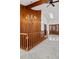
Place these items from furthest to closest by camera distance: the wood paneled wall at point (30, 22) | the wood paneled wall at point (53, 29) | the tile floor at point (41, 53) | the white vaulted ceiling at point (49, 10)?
the wood paneled wall at point (53, 29)
the white vaulted ceiling at point (49, 10)
the wood paneled wall at point (30, 22)
the tile floor at point (41, 53)

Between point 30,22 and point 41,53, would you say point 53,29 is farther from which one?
point 41,53

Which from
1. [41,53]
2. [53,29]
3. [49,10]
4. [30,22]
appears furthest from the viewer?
[53,29]

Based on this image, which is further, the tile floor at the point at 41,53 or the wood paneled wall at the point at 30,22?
the wood paneled wall at the point at 30,22

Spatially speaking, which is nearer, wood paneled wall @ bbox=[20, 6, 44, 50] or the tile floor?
the tile floor

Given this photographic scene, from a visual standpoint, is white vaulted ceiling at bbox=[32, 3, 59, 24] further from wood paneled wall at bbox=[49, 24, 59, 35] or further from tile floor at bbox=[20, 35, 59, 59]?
tile floor at bbox=[20, 35, 59, 59]

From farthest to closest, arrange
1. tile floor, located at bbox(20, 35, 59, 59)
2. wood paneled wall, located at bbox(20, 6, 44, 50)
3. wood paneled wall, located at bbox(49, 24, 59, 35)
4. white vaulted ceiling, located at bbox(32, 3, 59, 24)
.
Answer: wood paneled wall, located at bbox(49, 24, 59, 35), white vaulted ceiling, located at bbox(32, 3, 59, 24), wood paneled wall, located at bbox(20, 6, 44, 50), tile floor, located at bbox(20, 35, 59, 59)

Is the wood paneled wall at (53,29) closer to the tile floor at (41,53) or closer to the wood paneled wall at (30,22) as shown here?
the wood paneled wall at (30,22)

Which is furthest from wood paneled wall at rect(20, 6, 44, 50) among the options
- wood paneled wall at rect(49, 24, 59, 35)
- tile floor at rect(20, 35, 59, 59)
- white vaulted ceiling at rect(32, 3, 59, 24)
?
wood paneled wall at rect(49, 24, 59, 35)

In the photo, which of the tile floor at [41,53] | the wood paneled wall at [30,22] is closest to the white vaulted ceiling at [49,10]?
the wood paneled wall at [30,22]

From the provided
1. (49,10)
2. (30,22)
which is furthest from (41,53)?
(49,10)
